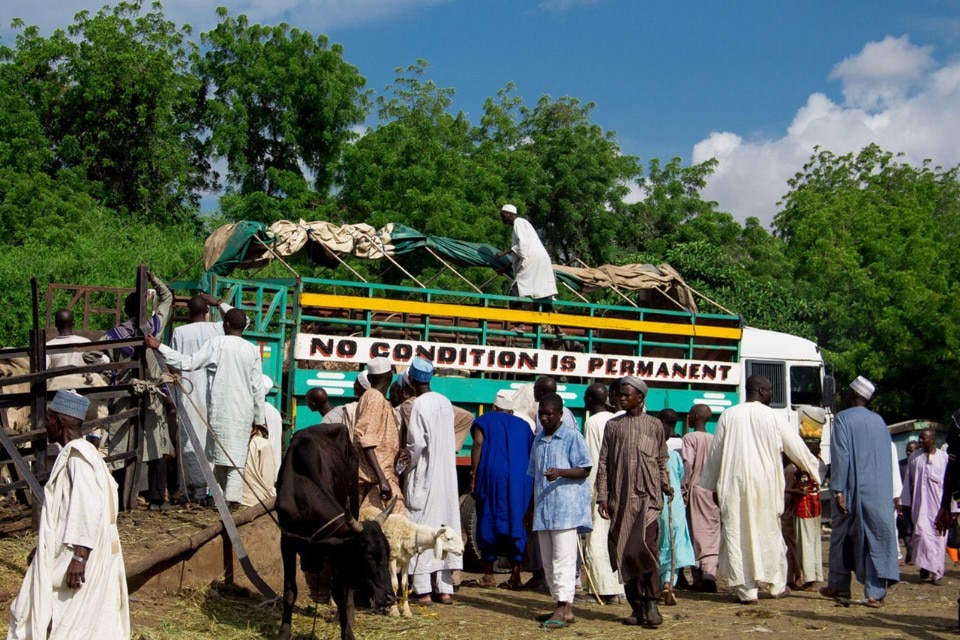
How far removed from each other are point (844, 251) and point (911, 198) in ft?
29.9

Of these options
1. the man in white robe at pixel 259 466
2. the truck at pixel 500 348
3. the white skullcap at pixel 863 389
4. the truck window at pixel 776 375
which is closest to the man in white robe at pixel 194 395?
the man in white robe at pixel 259 466

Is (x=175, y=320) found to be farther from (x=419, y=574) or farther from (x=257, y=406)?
(x=419, y=574)

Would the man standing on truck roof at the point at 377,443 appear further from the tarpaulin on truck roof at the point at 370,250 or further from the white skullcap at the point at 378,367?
the tarpaulin on truck roof at the point at 370,250

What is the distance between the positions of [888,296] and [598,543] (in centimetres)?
1958

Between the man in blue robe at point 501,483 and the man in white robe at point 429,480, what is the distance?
0.66m

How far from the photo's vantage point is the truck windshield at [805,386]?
1262 cm

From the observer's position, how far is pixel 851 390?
8.02 m

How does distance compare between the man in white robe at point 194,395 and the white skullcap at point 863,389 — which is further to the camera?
the white skullcap at point 863,389

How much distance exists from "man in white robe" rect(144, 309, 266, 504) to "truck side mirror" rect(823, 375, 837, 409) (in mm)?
7448

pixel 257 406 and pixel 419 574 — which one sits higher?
pixel 257 406

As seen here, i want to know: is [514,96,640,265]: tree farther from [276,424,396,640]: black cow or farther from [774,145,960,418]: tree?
[276,424,396,640]: black cow

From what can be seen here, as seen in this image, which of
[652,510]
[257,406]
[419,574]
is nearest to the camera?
[652,510]

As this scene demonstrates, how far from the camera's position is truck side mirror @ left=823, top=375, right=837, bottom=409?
40.9 feet

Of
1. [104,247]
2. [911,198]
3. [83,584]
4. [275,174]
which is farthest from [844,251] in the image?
[83,584]
